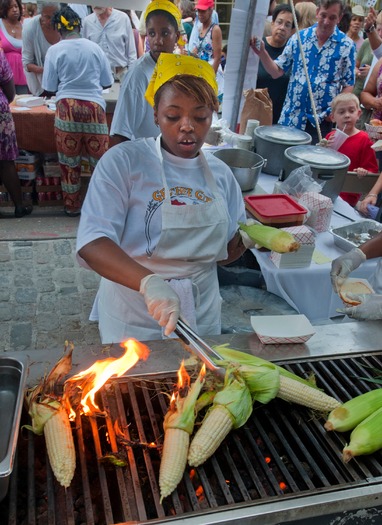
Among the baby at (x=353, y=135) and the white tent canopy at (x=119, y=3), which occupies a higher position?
the white tent canopy at (x=119, y=3)

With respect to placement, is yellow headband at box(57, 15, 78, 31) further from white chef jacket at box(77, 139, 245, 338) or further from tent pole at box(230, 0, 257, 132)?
white chef jacket at box(77, 139, 245, 338)

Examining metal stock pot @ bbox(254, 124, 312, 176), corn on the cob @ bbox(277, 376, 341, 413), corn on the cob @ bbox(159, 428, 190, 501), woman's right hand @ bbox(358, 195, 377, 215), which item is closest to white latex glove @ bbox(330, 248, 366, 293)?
corn on the cob @ bbox(277, 376, 341, 413)

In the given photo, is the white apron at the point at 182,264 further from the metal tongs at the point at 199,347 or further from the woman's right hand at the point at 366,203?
the woman's right hand at the point at 366,203

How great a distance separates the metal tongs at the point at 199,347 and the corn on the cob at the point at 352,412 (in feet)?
1.67

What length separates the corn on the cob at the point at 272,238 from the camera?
2.66 metres

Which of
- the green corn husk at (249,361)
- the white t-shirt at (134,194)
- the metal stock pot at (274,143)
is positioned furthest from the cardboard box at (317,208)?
the green corn husk at (249,361)

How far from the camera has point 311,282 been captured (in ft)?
A: 12.5

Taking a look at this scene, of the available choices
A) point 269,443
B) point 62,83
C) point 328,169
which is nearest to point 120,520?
point 269,443

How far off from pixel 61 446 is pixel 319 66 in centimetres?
647

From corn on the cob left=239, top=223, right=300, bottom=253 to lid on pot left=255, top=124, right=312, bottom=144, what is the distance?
253 cm

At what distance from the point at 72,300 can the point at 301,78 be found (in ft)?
14.8

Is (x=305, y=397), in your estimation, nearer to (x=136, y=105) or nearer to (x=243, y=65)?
(x=136, y=105)

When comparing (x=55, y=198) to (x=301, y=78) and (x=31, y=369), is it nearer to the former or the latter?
(x=301, y=78)

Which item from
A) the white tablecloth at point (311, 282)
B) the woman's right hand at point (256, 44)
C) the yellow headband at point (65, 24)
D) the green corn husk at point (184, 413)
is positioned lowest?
the white tablecloth at point (311, 282)
